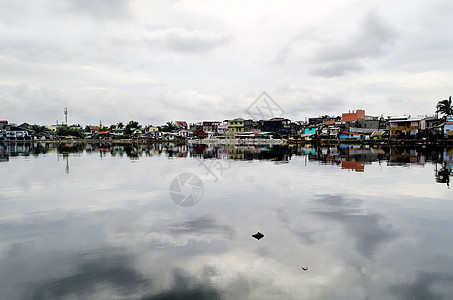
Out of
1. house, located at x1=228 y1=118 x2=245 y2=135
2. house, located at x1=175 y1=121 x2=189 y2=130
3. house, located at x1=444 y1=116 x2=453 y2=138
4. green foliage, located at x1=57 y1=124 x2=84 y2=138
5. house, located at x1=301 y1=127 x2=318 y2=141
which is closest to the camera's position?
house, located at x1=444 y1=116 x2=453 y2=138

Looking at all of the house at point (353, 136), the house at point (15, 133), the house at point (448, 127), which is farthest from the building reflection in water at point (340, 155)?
the house at point (15, 133)

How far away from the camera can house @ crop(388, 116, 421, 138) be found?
6400cm

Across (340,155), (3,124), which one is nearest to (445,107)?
(340,155)

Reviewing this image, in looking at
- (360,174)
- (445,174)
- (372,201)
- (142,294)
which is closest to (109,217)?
(142,294)

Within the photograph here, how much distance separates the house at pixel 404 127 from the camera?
64000 millimetres

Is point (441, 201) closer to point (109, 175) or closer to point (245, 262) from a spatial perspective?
point (245, 262)

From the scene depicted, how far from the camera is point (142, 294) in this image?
557 cm

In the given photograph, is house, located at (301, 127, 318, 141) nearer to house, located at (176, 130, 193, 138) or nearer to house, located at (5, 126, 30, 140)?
house, located at (176, 130, 193, 138)

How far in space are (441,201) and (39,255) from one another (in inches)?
580

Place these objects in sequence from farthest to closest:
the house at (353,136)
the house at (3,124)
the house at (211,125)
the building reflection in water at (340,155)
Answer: the house at (211,125) → the house at (3,124) → the house at (353,136) → the building reflection in water at (340,155)

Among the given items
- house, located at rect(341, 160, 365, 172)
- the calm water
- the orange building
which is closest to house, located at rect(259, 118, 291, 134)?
the orange building

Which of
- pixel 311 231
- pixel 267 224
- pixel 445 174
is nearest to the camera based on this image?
pixel 311 231

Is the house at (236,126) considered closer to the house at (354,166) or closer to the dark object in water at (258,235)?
the house at (354,166)

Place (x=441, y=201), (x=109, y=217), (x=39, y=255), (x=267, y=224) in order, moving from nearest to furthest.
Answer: (x=39, y=255) → (x=267, y=224) → (x=109, y=217) → (x=441, y=201)
